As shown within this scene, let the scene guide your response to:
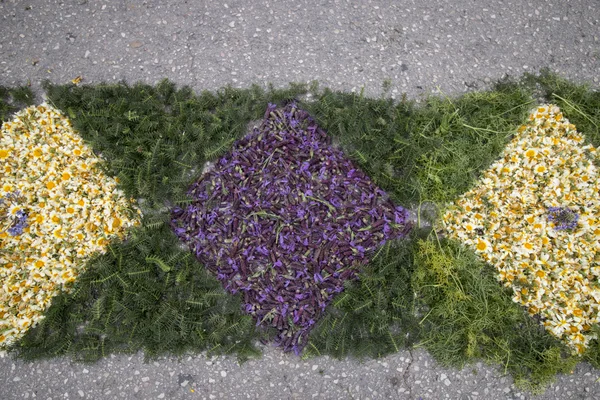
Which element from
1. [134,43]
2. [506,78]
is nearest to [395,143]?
[506,78]

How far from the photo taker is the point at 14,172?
11.3 feet

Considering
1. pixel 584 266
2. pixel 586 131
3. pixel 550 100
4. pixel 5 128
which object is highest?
pixel 5 128

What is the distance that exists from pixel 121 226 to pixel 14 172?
3.07 ft

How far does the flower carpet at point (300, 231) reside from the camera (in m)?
3.28

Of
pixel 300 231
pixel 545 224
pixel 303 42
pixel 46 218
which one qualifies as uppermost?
pixel 303 42

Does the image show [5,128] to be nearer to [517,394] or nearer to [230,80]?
[230,80]

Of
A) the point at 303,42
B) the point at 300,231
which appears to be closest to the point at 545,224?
the point at 300,231

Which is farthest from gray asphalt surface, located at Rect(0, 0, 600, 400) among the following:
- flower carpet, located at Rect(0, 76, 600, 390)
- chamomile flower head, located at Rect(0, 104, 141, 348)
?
chamomile flower head, located at Rect(0, 104, 141, 348)

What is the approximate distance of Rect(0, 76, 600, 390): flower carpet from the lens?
10.7 feet

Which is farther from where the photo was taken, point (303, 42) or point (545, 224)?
point (303, 42)

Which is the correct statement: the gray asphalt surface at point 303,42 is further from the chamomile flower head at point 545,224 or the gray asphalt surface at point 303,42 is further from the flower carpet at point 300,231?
the chamomile flower head at point 545,224

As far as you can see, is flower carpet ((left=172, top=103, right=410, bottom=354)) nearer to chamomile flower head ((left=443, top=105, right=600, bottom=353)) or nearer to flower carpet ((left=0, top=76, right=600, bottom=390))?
A: flower carpet ((left=0, top=76, right=600, bottom=390))

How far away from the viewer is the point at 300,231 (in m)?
3.34

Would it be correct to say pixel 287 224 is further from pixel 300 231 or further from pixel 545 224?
pixel 545 224
